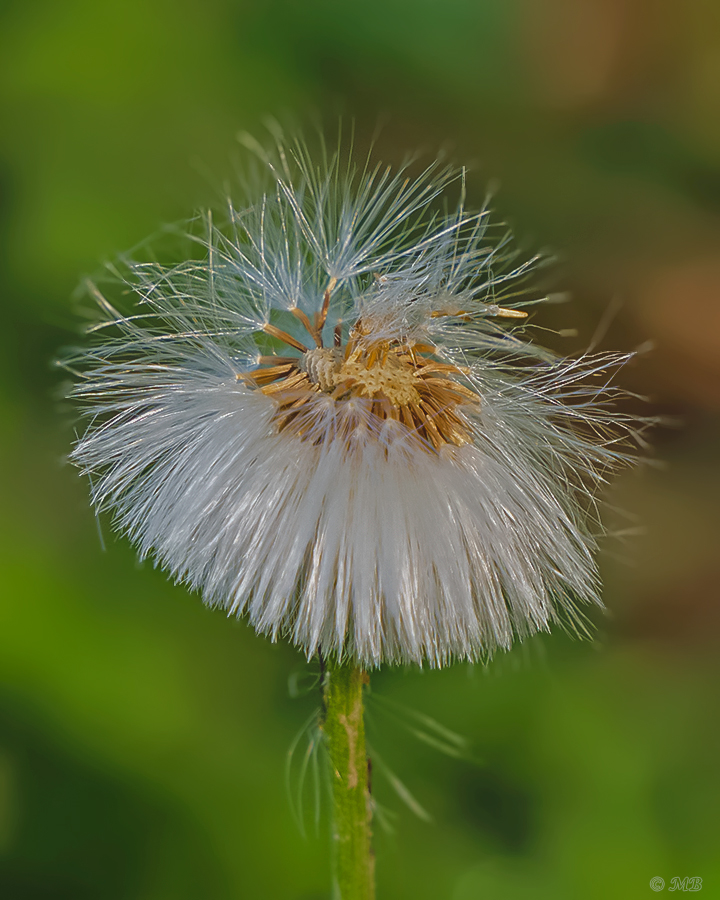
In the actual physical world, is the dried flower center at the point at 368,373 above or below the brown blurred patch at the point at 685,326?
below

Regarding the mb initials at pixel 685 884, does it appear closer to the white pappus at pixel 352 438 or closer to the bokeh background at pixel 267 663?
the bokeh background at pixel 267 663

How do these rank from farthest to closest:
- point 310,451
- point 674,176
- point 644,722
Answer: point 674,176
point 644,722
point 310,451

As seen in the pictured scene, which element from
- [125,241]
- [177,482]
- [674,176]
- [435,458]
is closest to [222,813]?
[177,482]

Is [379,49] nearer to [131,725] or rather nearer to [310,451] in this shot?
[310,451]

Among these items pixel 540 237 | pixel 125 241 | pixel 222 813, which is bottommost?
pixel 222 813

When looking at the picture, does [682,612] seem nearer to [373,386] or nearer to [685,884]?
[685,884]

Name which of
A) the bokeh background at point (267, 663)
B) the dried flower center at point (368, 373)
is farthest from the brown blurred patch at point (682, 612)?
the dried flower center at point (368, 373)
